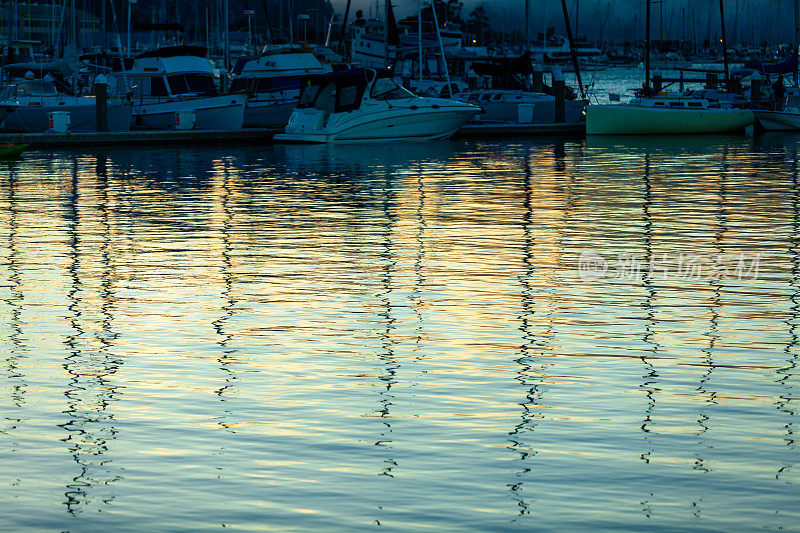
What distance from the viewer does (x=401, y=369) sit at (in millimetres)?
10617

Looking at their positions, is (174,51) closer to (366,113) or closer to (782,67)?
(366,113)

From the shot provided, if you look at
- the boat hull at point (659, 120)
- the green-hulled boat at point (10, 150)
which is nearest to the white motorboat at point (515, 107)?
the boat hull at point (659, 120)

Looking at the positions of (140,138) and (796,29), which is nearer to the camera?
(140,138)

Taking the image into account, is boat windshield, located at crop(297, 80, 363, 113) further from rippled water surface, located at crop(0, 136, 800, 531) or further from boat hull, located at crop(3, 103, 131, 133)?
rippled water surface, located at crop(0, 136, 800, 531)

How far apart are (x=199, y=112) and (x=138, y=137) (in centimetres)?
425

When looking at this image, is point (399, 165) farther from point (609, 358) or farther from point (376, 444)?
point (376, 444)

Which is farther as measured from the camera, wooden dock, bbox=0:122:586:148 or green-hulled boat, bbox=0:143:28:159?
wooden dock, bbox=0:122:586:148

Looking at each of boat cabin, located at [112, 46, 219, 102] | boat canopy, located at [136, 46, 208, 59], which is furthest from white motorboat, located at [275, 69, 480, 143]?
boat canopy, located at [136, 46, 208, 59]

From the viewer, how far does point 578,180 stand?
30469mm

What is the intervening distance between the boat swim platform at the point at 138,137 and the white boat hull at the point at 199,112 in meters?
2.62

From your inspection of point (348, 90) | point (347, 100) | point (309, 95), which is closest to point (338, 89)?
point (348, 90)

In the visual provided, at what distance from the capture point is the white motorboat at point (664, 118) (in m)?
50.3

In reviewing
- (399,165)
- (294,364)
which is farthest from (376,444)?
(399,165)

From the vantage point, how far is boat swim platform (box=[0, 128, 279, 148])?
145 ft
